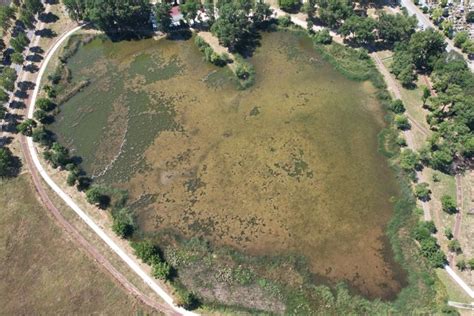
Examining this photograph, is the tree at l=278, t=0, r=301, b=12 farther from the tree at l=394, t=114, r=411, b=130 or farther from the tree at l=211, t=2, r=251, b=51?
the tree at l=394, t=114, r=411, b=130

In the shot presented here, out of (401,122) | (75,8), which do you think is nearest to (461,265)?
(401,122)

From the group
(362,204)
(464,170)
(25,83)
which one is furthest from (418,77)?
(25,83)

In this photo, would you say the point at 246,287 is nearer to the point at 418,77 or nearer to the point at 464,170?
the point at 464,170

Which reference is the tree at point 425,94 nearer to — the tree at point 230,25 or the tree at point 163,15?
the tree at point 230,25

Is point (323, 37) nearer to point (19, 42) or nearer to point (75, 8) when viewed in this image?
point (75, 8)

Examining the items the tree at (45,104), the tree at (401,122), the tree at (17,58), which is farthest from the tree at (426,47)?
the tree at (17,58)
